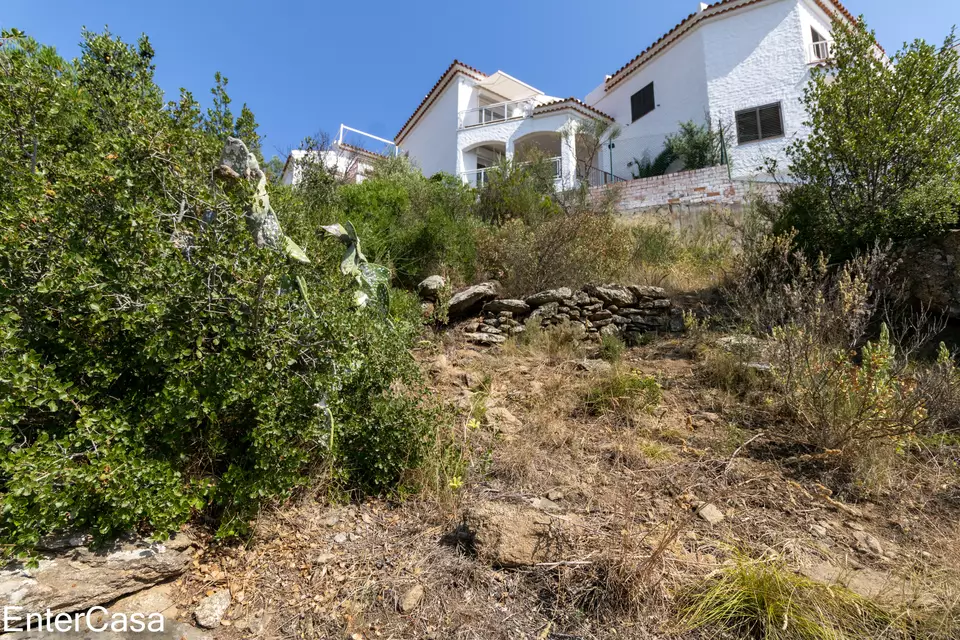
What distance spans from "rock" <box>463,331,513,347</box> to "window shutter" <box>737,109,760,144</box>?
1035 cm

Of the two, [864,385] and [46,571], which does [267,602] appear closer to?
[46,571]

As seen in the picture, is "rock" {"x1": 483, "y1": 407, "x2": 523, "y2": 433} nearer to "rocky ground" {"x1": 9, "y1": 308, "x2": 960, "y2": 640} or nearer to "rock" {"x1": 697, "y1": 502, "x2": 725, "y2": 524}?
"rocky ground" {"x1": 9, "y1": 308, "x2": 960, "y2": 640}

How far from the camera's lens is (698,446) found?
9.63 feet

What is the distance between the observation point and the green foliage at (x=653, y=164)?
12309 mm

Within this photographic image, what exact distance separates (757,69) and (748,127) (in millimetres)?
1495

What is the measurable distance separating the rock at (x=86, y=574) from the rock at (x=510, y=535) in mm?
1186

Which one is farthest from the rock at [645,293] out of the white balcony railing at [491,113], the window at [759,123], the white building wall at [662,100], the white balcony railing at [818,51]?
the white balcony railing at [491,113]

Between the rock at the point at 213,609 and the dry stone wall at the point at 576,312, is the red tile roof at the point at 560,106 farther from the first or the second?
the rock at the point at 213,609

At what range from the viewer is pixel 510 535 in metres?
1.97

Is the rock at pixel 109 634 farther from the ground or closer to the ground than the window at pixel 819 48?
closer to the ground

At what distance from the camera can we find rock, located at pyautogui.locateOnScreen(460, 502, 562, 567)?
1.93m

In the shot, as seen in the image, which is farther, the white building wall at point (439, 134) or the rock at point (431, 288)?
the white building wall at point (439, 134)

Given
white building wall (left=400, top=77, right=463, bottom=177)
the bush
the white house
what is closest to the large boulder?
the bush

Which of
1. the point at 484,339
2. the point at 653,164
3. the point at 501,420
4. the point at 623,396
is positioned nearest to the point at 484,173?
the point at 653,164
